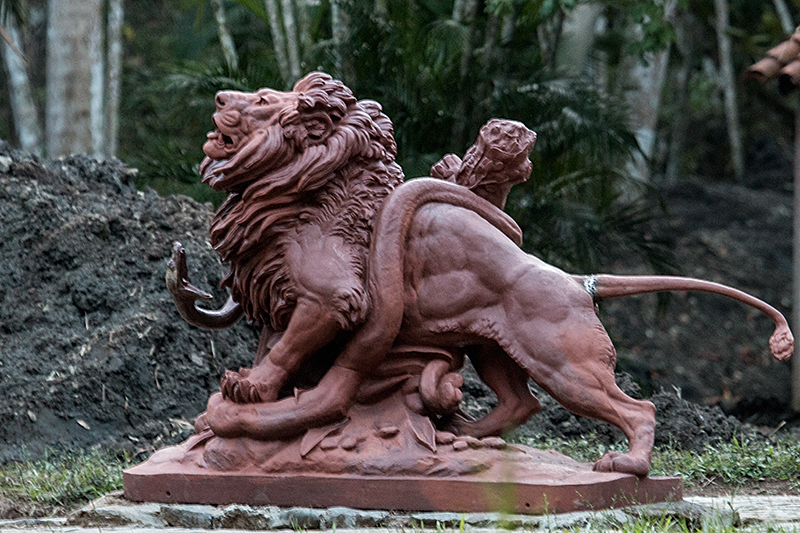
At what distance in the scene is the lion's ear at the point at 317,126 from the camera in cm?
373

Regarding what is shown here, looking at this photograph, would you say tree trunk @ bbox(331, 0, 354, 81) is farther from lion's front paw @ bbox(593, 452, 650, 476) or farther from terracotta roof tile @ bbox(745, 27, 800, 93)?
lion's front paw @ bbox(593, 452, 650, 476)

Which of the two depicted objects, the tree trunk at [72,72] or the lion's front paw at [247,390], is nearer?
the lion's front paw at [247,390]

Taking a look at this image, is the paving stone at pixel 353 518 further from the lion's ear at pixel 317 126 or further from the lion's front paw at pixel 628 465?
the lion's ear at pixel 317 126

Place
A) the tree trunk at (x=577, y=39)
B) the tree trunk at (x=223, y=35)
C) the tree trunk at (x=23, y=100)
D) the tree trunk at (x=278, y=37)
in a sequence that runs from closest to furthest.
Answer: the tree trunk at (x=278, y=37)
the tree trunk at (x=223, y=35)
the tree trunk at (x=577, y=39)
the tree trunk at (x=23, y=100)

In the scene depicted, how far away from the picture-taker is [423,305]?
3.71 metres

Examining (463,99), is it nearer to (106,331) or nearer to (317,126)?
(106,331)

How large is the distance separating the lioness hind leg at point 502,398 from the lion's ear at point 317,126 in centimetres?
96

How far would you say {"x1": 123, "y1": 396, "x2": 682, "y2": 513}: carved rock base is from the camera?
136 inches

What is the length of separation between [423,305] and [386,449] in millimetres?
525

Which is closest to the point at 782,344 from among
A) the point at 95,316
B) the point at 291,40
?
the point at 95,316

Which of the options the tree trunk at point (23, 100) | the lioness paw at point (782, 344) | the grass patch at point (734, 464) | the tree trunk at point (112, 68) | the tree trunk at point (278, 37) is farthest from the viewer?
the tree trunk at point (23, 100)

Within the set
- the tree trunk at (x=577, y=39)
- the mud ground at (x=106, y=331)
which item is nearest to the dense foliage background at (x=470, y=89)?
the tree trunk at (x=577, y=39)

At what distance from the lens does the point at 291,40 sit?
8555 millimetres

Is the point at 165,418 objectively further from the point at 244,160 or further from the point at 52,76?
the point at 52,76
